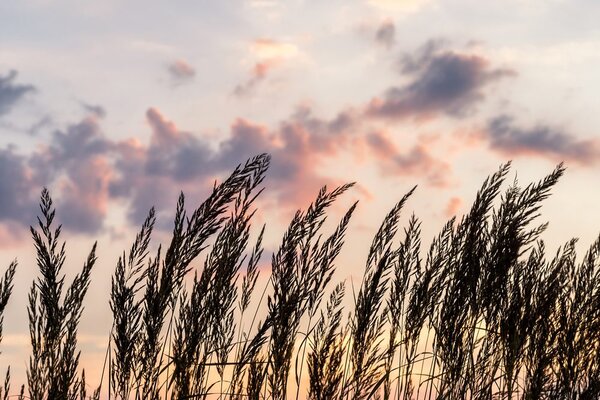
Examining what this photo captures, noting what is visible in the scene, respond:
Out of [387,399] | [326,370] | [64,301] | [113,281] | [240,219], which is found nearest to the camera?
[240,219]

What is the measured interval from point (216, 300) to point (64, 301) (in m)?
1.14

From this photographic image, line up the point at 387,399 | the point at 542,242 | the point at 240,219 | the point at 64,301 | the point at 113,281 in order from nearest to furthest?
the point at 240,219
the point at 113,281
the point at 64,301
the point at 387,399
the point at 542,242

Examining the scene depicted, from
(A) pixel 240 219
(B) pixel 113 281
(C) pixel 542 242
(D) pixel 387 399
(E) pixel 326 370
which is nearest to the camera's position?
(A) pixel 240 219

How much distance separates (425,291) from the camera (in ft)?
14.3

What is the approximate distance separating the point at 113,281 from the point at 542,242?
112 inches

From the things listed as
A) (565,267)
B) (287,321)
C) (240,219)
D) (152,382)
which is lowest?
(152,382)

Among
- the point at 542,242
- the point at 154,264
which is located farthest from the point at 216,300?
the point at 542,242

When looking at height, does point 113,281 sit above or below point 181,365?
above

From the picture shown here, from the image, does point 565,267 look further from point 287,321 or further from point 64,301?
point 64,301

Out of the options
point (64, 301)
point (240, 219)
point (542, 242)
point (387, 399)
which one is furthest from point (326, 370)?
point (542, 242)

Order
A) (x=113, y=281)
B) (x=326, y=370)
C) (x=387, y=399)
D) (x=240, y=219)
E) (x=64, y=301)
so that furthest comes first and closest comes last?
(x=387, y=399) → (x=64, y=301) → (x=326, y=370) → (x=113, y=281) → (x=240, y=219)

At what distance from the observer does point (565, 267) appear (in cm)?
531

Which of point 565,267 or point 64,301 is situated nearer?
point 64,301

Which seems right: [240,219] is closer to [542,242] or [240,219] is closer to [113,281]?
[113,281]
